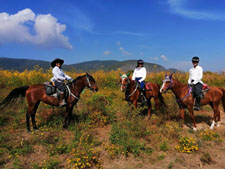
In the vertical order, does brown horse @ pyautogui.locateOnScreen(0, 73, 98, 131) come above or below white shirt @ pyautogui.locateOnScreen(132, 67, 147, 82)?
below

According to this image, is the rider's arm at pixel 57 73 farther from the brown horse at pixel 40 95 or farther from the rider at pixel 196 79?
the rider at pixel 196 79

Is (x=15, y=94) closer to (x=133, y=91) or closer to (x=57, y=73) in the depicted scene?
(x=57, y=73)

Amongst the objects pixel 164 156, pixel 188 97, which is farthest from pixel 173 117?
pixel 164 156

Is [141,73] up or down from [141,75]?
→ up

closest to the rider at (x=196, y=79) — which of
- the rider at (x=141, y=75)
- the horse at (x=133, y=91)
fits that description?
the horse at (x=133, y=91)

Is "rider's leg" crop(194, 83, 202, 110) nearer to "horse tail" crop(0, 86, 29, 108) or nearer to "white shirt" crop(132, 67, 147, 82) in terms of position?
"white shirt" crop(132, 67, 147, 82)

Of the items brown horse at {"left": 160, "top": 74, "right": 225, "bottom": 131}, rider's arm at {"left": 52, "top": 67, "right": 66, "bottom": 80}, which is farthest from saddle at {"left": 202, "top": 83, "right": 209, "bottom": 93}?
rider's arm at {"left": 52, "top": 67, "right": 66, "bottom": 80}

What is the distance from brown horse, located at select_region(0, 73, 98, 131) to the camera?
6125 mm

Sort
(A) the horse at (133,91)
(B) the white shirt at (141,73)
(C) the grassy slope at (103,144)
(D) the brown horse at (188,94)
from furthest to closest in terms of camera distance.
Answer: (B) the white shirt at (141,73)
(A) the horse at (133,91)
(D) the brown horse at (188,94)
(C) the grassy slope at (103,144)

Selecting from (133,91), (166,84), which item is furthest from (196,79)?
(133,91)

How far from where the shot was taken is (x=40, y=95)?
6.22 m

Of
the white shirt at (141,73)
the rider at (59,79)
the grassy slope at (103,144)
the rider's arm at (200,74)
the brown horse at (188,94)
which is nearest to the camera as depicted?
the grassy slope at (103,144)

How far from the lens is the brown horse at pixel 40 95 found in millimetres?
6125

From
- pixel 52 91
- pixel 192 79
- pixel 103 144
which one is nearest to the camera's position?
pixel 103 144
